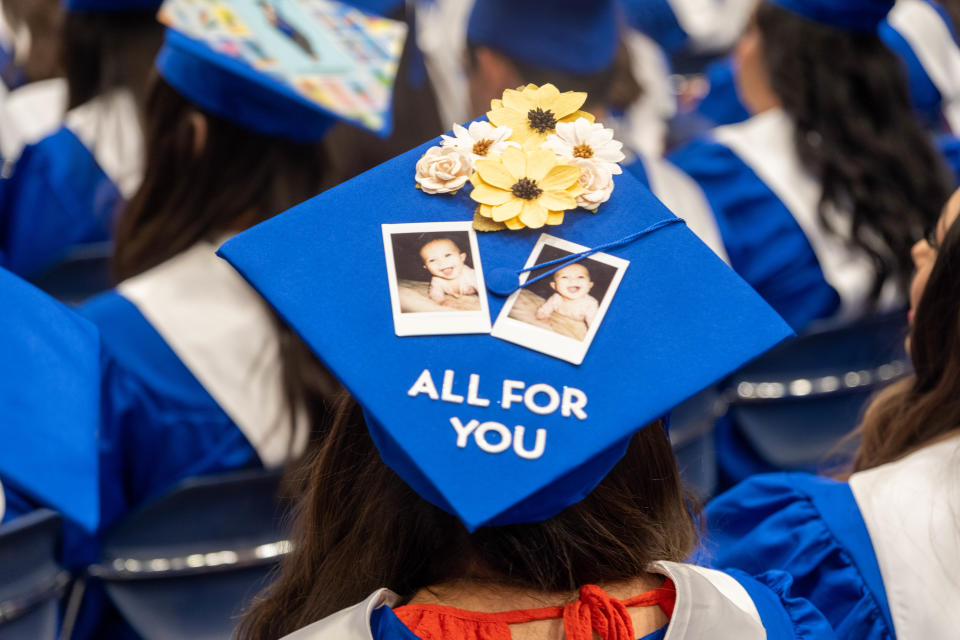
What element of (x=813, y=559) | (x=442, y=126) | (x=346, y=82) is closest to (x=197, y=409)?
(x=346, y=82)

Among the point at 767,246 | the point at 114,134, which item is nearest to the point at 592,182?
the point at 767,246

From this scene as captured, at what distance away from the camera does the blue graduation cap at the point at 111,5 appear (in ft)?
10.1

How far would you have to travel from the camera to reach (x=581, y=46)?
10.3 ft

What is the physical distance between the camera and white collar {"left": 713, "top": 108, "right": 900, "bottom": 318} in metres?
2.77

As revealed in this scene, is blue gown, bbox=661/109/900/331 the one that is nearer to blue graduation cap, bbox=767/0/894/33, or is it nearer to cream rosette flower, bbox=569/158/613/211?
blue graduation cap, bbox=767/0/894/33

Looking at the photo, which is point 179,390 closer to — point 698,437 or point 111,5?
point 698,437

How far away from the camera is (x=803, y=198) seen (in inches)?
112

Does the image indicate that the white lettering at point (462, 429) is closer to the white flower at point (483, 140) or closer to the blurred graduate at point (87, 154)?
the white flower at point (483, 140)

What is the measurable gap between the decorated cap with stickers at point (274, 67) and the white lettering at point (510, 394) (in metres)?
1.12

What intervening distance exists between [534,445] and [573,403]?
0.07m

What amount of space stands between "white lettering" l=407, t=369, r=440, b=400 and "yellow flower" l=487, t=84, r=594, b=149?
1.02 ft

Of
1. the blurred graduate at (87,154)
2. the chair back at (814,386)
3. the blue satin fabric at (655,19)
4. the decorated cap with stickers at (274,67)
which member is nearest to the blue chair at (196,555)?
the decorated cap with stickers at (274,67)

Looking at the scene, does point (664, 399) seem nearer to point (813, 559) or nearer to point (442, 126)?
point (813, 559)

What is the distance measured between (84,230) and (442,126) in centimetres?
109
